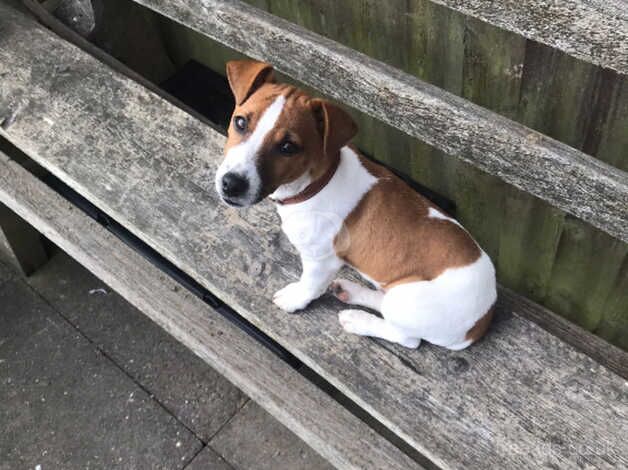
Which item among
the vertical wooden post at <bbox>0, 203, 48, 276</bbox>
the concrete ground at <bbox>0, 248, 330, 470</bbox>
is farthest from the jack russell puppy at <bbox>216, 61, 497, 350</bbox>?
the vertical wooden post at <bbox>0, 203, 48, 276</bbox>

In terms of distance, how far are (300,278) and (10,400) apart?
5.78ft

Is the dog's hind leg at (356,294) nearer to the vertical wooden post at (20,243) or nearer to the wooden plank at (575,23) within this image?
the wooden plank at (575,23)

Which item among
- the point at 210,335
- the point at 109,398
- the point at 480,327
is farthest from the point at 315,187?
the point at 109,398

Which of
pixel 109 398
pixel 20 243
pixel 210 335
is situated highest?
pixel 210 335

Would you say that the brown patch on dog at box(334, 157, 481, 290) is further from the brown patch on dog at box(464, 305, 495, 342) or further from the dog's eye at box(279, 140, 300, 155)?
the dog's eye at box(279, 140, 300, 155)

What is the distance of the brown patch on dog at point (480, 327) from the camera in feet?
6.61

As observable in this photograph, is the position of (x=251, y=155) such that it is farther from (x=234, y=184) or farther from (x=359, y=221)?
(x=359, y=221)

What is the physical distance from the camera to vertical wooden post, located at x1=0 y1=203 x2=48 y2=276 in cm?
343

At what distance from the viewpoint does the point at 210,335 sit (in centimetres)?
240

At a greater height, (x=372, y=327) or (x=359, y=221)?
(x=359, y=221)

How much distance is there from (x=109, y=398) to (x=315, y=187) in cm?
178

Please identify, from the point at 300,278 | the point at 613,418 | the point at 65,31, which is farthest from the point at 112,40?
the point at 613,418

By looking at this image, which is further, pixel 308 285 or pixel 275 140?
pixel 308 285

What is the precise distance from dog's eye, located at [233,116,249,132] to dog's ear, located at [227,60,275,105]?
99mm
